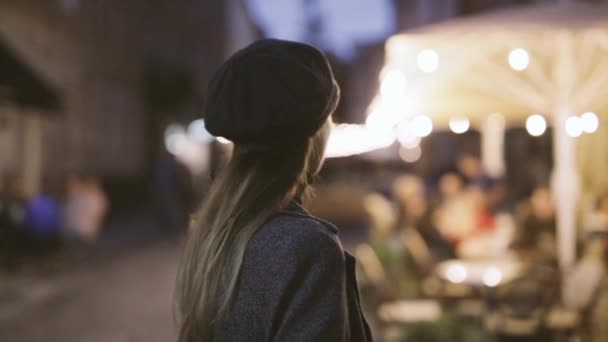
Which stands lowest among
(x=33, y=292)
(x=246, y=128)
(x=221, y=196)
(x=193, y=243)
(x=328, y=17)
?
(x=328, y=17)

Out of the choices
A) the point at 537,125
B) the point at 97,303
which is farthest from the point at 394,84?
the point at 97,303

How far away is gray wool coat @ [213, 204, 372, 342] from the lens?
5.20 feet

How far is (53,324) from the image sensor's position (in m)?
8.98

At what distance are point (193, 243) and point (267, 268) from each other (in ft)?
1.02

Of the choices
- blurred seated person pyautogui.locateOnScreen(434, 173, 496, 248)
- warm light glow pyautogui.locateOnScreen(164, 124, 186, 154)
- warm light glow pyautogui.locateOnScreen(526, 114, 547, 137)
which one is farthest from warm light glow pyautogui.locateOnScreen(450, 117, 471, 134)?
warm light glow pyautogui.locateOnScreen(164, 124, 186, 154)

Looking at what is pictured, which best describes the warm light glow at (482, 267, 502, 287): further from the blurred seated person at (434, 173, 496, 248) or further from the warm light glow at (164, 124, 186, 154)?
the warm light glow at (164, 124, 186, 154)

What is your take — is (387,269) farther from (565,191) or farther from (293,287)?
(293,287)

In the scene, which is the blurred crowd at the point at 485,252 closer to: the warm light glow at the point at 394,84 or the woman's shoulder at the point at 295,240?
the warm light glow at the point at 394,84

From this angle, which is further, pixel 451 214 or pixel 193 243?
pixel 451 214

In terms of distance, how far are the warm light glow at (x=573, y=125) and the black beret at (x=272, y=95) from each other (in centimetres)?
578

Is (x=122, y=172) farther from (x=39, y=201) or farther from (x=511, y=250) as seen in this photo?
(x=511, y=250)

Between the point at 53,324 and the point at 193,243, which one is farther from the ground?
the point at 193,243

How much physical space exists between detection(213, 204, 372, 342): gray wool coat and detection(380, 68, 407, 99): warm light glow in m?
5.53

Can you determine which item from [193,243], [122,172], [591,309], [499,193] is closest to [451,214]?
[499,193]
